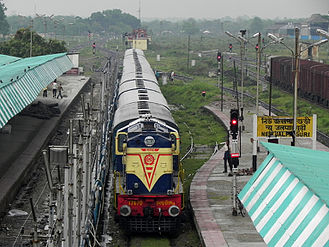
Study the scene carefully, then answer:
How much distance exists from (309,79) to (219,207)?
33.8 m

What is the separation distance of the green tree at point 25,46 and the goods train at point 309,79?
2527cm

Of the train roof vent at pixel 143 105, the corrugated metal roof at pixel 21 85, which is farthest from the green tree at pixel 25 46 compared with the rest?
the train roof vent at pixel 143 105

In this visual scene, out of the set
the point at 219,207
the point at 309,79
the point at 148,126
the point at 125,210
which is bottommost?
the point at 219,207

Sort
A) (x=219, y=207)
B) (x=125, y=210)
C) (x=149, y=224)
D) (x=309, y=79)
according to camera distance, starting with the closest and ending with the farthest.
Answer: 1. (x=125, y=210)
2. (x=149, y=224)
3. (x=219, y=207)
4. (x=309, y=79)

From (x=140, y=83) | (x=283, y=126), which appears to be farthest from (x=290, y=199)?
(x=140, y=83)

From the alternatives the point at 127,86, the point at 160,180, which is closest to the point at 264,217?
the point at 160,180

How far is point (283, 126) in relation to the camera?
30000 millimetres

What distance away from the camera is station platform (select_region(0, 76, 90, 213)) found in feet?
85.1

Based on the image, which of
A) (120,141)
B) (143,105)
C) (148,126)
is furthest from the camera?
(143,105)

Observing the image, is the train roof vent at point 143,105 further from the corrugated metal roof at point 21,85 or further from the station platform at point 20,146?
the station platform at point 20,146

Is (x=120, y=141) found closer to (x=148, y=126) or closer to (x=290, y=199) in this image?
(x=148, y=126)

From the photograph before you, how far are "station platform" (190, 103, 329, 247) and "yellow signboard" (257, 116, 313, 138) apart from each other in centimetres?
228

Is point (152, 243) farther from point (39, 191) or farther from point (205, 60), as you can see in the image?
point (205, 60)

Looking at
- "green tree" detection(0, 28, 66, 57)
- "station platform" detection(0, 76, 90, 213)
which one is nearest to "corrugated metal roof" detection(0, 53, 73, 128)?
"station platform" detection(0, 76, 90, 213)
